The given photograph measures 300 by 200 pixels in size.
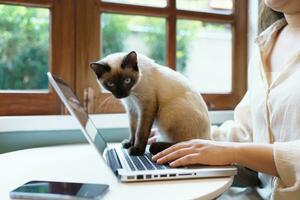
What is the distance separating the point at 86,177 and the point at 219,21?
125 centimetres

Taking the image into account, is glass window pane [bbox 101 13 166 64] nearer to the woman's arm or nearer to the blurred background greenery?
the blurred background greenery

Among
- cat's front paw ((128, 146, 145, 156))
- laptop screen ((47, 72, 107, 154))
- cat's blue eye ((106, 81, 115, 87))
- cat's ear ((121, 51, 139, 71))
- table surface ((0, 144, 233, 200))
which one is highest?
cat's ear ((121, 51, 139, 71))

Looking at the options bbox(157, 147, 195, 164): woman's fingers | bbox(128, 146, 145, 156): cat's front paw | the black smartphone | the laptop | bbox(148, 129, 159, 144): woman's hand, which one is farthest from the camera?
bbox(148, 129, 159, 144): woman's hand

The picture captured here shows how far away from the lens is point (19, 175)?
81 centimetres

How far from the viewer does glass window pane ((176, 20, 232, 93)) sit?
1.74 meters

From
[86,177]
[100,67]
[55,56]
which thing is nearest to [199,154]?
[86,177]

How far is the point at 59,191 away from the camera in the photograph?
645 millimetres

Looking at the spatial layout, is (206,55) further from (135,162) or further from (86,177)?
(86,177)

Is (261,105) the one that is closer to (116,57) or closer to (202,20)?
(116,57)

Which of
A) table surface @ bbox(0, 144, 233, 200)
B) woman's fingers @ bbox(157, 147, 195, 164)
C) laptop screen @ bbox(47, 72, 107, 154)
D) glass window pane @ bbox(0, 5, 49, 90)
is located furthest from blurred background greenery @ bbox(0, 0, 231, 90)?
woman's fingers @ bbox(157, 147, 195, 164)

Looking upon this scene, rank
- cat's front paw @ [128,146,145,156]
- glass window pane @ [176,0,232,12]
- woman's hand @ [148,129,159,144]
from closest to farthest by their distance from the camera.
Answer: cat's front paw @ [128,146,145,156], woman's hand @ [148,129,159,144], glass window pane @ [176,0,232,12]

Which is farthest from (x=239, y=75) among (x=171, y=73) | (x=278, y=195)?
(x=278, y=195)

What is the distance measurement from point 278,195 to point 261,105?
28 centimetres

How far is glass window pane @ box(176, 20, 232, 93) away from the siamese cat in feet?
2.02
